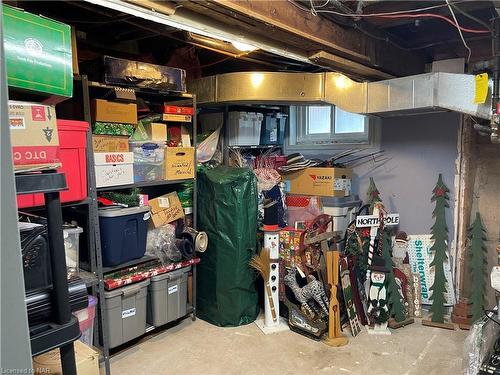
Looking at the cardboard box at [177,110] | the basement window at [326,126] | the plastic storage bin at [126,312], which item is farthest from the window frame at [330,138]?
the plastic storage bin at [126,312]

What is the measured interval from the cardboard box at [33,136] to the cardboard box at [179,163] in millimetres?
1736

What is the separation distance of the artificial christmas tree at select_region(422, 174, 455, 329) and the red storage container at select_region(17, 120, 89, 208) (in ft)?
9.12

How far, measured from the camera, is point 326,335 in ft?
9.23

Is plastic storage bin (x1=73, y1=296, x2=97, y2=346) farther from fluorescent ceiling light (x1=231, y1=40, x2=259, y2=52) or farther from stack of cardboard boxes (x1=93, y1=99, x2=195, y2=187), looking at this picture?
fluorescent ceiling light (x1=231, y1=40, x2=259, y2=52)

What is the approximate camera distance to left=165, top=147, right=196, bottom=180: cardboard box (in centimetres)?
288

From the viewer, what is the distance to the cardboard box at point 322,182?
11.3ft

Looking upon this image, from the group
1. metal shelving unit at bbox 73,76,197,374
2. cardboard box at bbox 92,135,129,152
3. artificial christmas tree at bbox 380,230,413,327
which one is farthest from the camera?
artificial christmas tree at bbox 380,230,413,327

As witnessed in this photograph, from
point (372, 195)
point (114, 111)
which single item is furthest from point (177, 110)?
point (372, 195)

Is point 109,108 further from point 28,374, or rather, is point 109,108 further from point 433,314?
point 433,314

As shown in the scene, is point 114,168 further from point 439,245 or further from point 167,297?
point 439,245

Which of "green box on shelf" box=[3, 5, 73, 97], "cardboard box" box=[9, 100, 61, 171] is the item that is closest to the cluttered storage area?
"green box on shelf" box=[3, 5, 73, 97]

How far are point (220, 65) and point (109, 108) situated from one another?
5.63ft

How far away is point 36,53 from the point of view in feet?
3.62

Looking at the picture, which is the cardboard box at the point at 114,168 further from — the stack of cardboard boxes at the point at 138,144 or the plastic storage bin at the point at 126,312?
the plastic storage bin at the point at 126,312
